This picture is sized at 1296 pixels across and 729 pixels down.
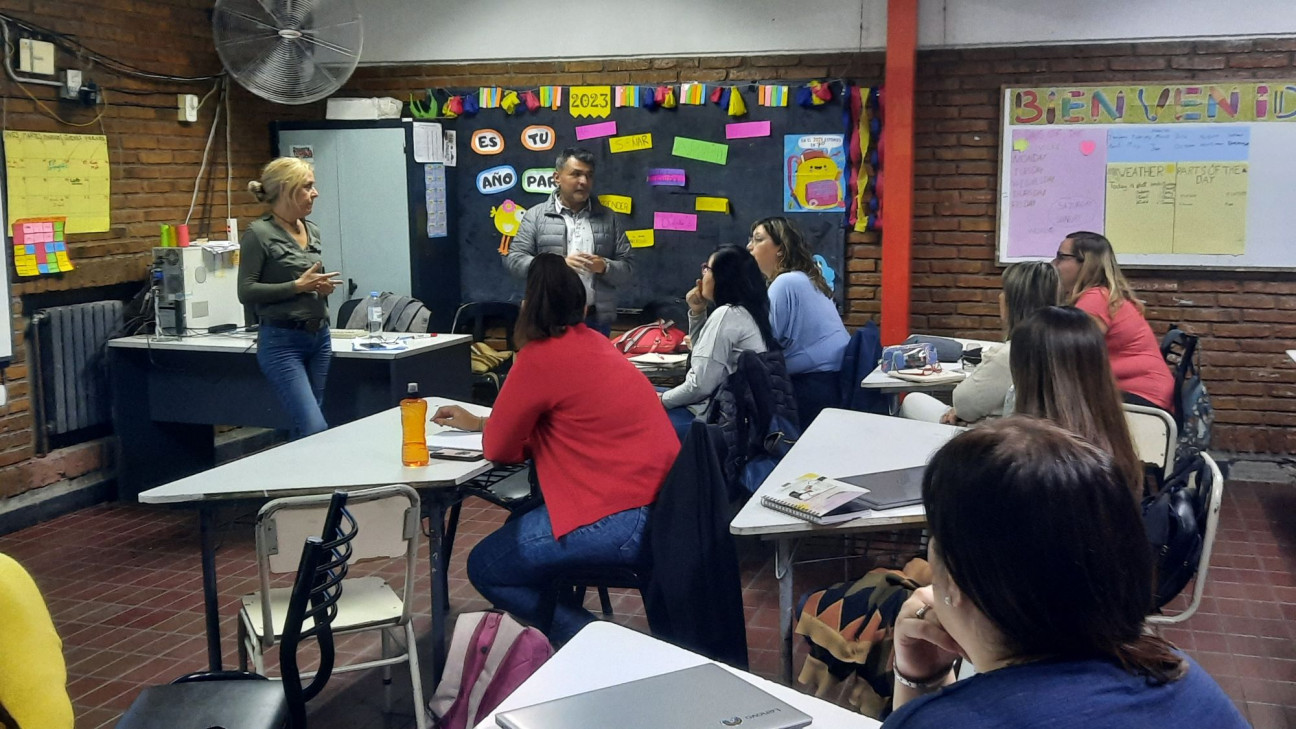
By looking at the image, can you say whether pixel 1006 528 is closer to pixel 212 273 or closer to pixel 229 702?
pixel 229 702

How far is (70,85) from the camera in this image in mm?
5230

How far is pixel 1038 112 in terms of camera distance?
5711 millimetres

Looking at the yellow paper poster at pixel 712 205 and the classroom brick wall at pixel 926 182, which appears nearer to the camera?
the classroom brick wall at pixel 926 182

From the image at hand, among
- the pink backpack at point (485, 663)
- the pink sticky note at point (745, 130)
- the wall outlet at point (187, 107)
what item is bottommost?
the pink backpack at point (485, 663)

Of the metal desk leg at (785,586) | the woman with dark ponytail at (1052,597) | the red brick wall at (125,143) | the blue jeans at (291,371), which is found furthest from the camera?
the red brick wall at (125,143)

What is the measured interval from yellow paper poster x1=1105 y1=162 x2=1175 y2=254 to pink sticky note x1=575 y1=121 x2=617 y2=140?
262 cm

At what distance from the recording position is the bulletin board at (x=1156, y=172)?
17.9 feet

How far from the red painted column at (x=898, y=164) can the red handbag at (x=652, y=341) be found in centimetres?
129

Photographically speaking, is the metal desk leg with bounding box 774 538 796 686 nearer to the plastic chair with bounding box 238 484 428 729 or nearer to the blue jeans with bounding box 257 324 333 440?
the plastic chair with bounding box 238 484 428 729

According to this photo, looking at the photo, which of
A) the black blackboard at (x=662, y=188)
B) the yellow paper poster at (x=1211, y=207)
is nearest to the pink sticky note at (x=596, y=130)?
the black blackboard at (x=662, y=188)

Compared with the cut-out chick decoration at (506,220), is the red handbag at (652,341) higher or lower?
lower

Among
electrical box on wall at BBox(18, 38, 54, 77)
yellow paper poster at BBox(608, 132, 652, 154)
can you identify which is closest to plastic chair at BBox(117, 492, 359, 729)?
electrical box on wall at BBox(18, 38, 54, 77)

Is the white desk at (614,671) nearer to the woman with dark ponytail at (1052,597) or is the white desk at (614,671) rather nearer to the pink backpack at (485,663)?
the woman with dark ponytail at (1052,597)

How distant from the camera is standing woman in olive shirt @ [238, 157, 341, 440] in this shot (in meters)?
4.55
